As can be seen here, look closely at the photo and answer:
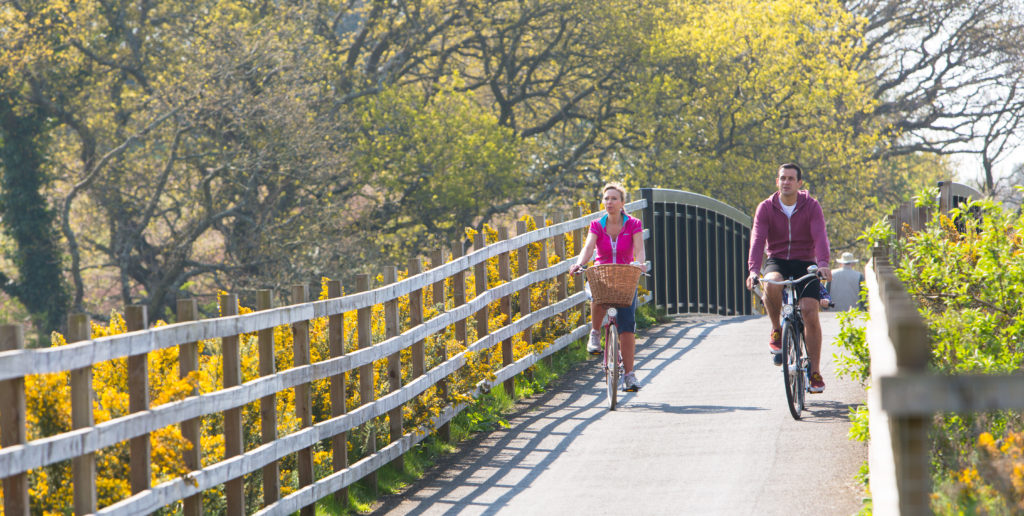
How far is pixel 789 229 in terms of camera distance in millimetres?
8633

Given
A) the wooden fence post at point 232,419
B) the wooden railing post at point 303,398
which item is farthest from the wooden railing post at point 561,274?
the wooden fence post at point 232,419

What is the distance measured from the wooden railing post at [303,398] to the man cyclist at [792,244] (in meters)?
3.46

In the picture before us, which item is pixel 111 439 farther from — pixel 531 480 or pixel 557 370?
pixel 557 370

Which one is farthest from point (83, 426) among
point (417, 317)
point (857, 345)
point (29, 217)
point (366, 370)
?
point (29, 217)

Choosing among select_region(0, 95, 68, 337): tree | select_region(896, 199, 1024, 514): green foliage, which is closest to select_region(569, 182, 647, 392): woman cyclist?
select_region(896, 199, 1024, 514): green foliage

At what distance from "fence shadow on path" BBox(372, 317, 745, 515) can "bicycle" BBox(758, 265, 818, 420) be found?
0.55 meters

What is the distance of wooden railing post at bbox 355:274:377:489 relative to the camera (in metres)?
6.98

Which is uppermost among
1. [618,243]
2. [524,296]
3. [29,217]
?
[29,217]

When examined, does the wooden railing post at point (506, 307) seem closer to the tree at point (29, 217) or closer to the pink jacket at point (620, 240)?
the pink jacket at point (620, 240)

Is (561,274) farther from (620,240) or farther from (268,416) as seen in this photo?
(268,416)

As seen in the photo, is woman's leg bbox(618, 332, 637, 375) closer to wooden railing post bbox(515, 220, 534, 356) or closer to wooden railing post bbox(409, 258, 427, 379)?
wooden railing post bbox(515, 220, 534, 356)

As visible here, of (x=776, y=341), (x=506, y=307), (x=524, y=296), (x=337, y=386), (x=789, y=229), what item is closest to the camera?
(x=337, y=386)

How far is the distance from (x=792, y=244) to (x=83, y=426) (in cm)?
552

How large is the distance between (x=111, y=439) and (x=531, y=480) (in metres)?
3.23
